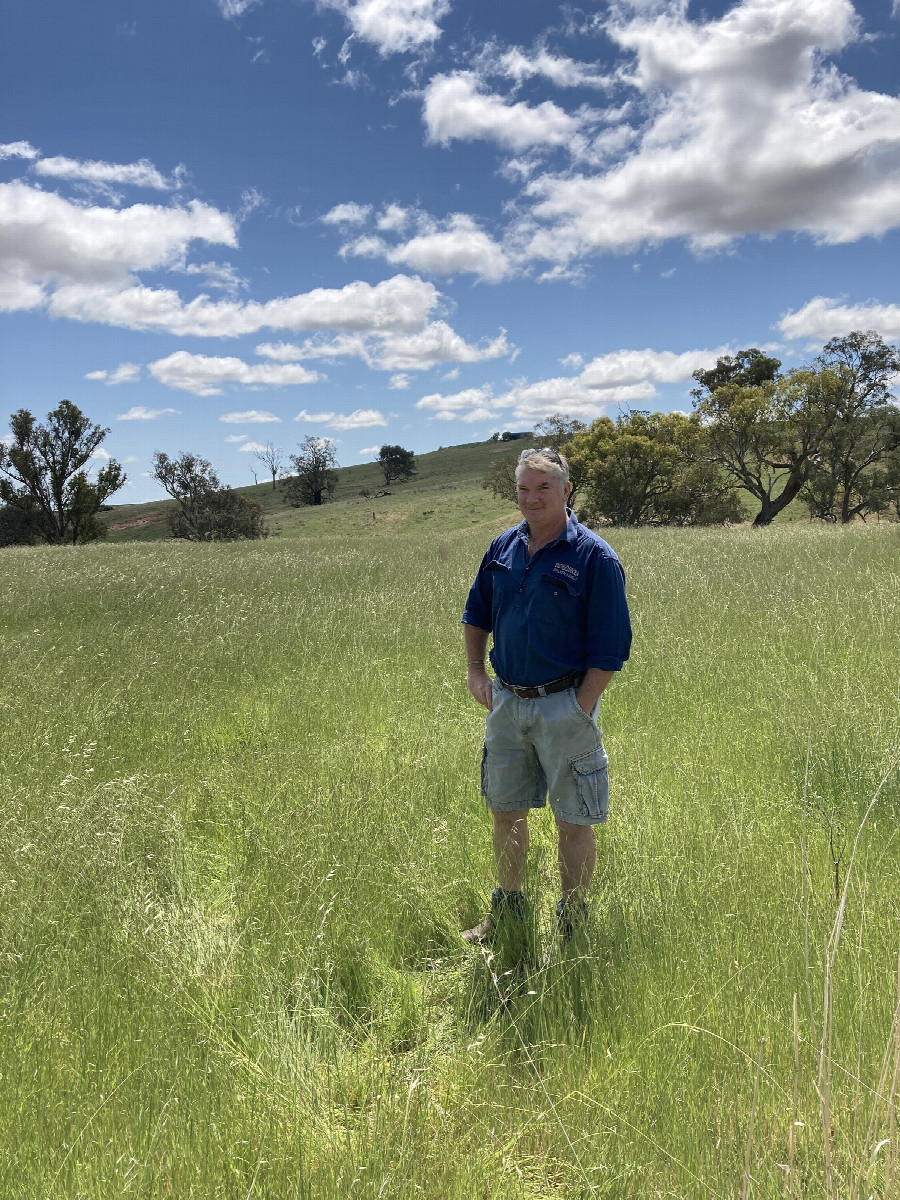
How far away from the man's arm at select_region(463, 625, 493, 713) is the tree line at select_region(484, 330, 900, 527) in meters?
30.6

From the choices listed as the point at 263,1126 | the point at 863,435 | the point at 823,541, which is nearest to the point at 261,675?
the point at 263,1126

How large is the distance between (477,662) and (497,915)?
1220 mm

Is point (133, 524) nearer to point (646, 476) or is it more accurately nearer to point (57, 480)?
point (57, 480)

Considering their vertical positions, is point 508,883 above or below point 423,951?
above

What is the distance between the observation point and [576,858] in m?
3.09

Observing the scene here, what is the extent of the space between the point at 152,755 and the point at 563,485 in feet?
12.9

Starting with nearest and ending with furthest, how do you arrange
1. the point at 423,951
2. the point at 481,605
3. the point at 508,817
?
the point at 423,951 < the point at 508,817 < the point at 481,605

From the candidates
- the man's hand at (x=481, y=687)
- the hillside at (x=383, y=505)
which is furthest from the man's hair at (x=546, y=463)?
the hillside at (x=383, y=505)

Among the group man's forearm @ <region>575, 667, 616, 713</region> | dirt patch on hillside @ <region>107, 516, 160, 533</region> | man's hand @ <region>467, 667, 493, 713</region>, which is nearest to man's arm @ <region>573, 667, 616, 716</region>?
man's forearm @ <region>575, 667, 616, 713</region>

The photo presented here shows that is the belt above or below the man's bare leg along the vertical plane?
above

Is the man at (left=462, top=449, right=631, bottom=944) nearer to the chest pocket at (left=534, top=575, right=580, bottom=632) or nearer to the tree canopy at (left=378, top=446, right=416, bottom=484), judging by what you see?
the chest pocket at (left=534, top=575, right=580, bottom=632)

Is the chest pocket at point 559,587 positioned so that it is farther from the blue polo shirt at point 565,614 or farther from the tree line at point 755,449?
the tree line at point 755,449

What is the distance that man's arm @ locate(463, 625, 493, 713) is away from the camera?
337 cm

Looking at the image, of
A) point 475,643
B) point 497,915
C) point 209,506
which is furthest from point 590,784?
point 209,506
